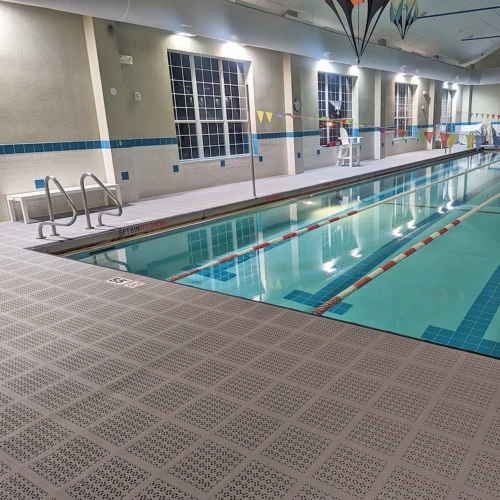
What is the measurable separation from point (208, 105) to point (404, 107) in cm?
1140

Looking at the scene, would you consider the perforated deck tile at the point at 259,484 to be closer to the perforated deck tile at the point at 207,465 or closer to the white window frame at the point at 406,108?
the perforated deck tile at the point at 207,465

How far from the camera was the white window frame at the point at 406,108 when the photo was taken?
17.5 m

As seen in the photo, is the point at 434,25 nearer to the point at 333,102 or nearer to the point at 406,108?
the point at 406,108

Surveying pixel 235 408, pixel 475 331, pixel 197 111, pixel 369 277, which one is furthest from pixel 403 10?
pixel 235 408

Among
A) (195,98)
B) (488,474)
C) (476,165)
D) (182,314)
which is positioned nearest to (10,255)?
(182,314)

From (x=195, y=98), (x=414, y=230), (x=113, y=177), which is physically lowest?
(x=414, y=230)

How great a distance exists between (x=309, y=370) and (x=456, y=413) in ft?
2.27

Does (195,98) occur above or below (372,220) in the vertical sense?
above

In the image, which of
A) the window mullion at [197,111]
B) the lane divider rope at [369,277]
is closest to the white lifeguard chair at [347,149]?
the window mullion at [197,111]

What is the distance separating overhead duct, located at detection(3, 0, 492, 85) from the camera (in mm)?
6072

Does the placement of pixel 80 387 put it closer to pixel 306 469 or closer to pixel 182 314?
pixel 182 314

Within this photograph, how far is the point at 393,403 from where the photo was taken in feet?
6.28

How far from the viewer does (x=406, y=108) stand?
1830 cm

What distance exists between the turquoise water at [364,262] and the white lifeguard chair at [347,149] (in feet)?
16.9
